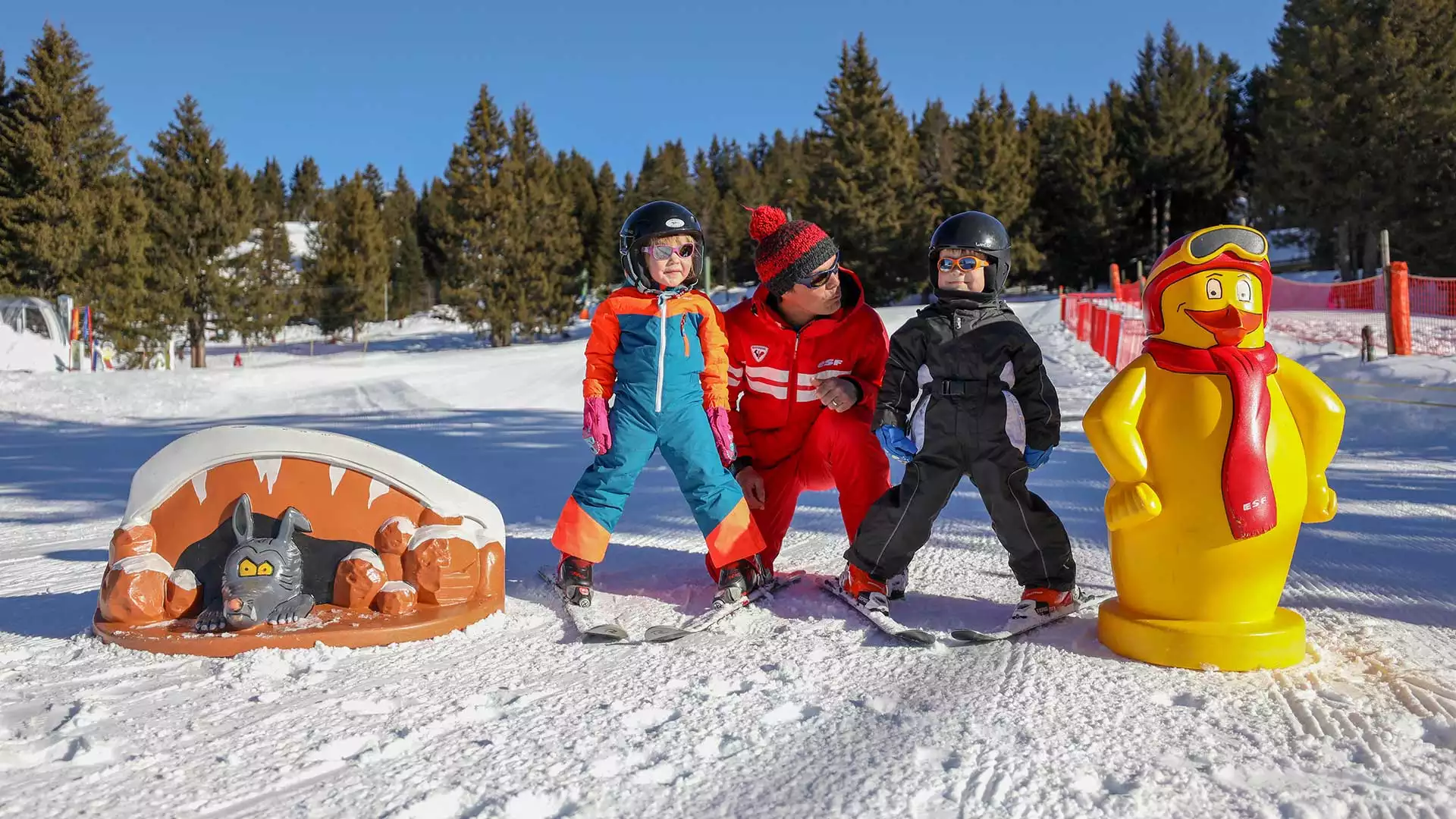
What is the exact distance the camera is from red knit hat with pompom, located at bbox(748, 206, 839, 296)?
388cm

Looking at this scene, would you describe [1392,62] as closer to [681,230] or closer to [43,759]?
[681,230]

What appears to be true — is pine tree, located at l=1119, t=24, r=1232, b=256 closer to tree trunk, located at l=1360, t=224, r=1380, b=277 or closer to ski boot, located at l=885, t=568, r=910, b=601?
tree trunk, located at l=1360, t=224, r=1380, b=277

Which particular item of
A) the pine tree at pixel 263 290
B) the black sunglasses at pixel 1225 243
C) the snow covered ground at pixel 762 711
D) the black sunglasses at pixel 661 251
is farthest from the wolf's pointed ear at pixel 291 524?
the pine tree at pixel 263 290

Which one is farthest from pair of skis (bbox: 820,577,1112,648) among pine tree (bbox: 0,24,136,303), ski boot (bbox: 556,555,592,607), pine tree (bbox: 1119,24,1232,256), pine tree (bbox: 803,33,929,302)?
pine tree (bbox: 1119,24,1232,256)

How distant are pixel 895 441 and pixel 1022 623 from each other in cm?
79

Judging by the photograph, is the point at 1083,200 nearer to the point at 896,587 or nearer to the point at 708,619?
the point at 896,587

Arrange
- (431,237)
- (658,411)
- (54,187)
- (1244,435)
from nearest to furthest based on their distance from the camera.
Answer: (1244,435) < (658,411) < (54,187) < (431,237)

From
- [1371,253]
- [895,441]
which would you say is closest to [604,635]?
[895,441]

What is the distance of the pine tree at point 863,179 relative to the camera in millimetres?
39500

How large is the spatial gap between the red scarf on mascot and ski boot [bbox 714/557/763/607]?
175 cm

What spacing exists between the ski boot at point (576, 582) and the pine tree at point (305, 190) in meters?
60.7

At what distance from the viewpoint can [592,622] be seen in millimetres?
3445

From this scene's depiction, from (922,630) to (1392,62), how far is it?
38798mm

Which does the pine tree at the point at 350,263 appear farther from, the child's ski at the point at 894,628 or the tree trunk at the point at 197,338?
the child's ski at the point at 894,628
